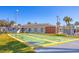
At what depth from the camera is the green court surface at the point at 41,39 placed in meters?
5.16

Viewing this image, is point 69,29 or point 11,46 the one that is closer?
point 11,46

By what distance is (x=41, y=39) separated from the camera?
517cm

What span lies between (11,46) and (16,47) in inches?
3.3

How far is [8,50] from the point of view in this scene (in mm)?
5102

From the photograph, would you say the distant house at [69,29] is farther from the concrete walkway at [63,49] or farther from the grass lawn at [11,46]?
the grass lawn at [11,46]

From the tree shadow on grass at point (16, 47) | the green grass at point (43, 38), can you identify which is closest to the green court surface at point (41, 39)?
the green grass at point (43, 38)

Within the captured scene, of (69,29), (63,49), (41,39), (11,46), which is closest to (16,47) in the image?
(11,46)

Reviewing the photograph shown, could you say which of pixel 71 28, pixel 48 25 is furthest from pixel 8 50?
pixel 71 28

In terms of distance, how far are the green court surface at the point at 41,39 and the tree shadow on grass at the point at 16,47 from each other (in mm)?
107

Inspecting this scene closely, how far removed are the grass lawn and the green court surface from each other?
0.32ft

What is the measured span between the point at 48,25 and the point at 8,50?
0.79 m

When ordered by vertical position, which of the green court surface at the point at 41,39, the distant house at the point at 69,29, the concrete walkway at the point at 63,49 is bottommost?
the concrete walkway at the point at 63,49

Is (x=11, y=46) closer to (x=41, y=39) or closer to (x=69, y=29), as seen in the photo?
(x=41, y=39)
